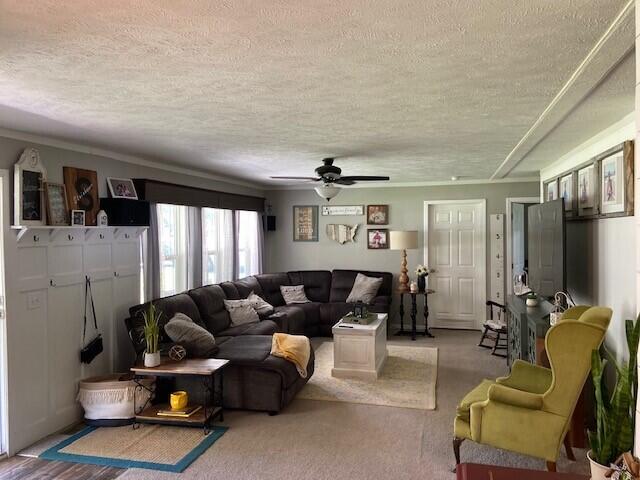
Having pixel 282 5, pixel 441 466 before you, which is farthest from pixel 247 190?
pixel 282 5

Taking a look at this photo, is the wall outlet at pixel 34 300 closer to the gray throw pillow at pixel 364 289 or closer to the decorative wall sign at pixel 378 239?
the gray throw pillow at pixel 364 289

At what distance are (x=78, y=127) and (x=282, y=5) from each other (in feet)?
7.87

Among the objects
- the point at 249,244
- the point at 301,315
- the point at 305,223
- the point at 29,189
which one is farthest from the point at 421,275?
the point at 29,189

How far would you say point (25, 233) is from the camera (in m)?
3.47

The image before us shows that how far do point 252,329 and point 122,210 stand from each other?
79.9 inches

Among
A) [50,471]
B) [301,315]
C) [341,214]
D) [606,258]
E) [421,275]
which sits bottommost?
[50,471]

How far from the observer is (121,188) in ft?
14.8

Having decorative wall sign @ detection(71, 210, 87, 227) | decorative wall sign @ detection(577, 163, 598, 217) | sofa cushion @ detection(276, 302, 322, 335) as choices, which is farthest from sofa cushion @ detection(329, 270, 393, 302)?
decorative wall sign @ detection(71, 210, 87, 227)

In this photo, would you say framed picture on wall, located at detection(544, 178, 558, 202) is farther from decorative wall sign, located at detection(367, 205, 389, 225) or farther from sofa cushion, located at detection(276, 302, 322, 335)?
sofa cushion, located at detection(276, 302, 322, 335)

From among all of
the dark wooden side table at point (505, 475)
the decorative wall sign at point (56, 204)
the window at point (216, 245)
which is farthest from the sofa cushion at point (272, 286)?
the dark wooden side table at point (505, 475)

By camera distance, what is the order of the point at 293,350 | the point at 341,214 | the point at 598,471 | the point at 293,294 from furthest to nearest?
the point at 341,214 → the point at 293,294 → the point at 293,350 → the point at 598,471

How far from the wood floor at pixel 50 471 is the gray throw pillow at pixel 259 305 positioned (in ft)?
10.4

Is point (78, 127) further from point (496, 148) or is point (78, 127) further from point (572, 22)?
point (496, 148)

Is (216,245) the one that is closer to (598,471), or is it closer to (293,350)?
(293,350)
